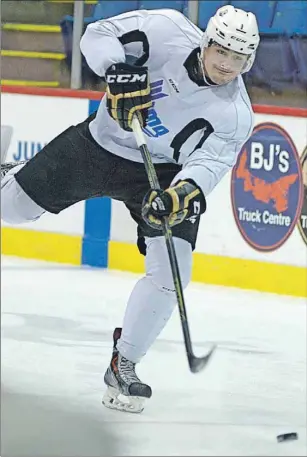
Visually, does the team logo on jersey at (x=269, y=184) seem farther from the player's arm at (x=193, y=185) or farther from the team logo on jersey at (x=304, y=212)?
the player's arm at (x=193, y=185)

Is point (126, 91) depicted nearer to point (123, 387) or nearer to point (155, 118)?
point (155, 118)

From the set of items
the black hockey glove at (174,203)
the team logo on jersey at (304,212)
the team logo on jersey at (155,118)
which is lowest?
the team logo on jersey at (304,212)

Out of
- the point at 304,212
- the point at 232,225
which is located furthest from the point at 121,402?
the point at 232,225

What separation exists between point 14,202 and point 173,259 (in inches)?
18.3

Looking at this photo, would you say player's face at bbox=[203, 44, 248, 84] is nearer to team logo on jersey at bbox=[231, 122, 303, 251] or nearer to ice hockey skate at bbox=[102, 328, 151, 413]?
ice hockey skate at bbox=[102, 328, 151, 413]

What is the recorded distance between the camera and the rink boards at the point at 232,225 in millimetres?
3498

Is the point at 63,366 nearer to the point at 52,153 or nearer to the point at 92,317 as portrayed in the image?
the point at 92,317

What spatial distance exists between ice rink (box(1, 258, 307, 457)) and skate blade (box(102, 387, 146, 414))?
2 cm

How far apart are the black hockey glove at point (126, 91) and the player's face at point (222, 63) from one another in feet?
0.41

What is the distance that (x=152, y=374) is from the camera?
8.93 feet

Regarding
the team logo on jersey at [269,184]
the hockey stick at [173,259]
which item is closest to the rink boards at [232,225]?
the team logo on jersey at [269,184]

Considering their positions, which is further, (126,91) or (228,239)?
(228,239)

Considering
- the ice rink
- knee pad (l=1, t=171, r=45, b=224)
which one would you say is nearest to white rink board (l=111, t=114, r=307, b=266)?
the ice rink

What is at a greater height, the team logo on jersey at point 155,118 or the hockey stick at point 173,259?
the team logo on jersey at point 155,118
